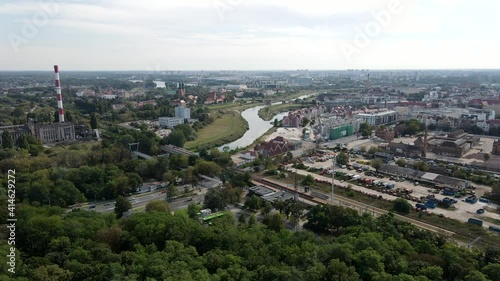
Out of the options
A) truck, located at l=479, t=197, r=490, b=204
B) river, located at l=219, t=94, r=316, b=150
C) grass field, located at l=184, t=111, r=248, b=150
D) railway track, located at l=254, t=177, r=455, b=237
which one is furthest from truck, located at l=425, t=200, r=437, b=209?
grass field, located at l=184, t=111, r=248, b=150

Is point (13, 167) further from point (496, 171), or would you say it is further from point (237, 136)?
point (496, 171)

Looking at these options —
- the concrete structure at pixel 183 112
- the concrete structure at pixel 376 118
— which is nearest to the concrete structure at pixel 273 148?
the concrete structure at pixel 376 118

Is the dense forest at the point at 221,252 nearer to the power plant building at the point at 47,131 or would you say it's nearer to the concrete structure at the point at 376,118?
the power plant building at the point at 47,131

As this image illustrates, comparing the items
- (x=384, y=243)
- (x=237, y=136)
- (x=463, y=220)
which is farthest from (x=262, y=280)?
(x=237, y=136)

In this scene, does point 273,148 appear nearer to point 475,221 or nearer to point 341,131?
point 341,131

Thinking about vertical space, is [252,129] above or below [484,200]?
above

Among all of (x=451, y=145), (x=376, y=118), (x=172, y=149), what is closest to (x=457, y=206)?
(x=451, y=145)
